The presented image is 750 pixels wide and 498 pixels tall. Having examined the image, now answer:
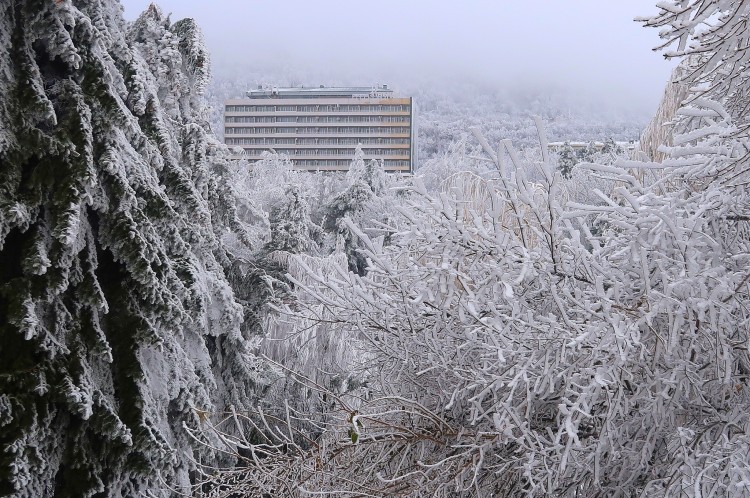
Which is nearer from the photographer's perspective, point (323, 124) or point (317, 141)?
point (323, 124)

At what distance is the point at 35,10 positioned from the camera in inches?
169

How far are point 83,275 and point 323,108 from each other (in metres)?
97.7

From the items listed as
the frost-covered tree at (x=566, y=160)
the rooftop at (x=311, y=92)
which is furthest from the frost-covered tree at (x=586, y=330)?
the rooftop at (x=311, y=92)

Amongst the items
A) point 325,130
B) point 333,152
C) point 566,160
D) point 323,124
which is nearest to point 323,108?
point 323,124

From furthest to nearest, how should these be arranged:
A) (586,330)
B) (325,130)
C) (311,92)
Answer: (311,92) < (325,130) < (586,330)

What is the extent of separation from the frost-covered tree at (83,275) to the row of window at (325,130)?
291 feet

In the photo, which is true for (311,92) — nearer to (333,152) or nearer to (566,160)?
(333,152)

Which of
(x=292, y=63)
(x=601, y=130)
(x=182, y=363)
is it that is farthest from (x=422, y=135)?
(x=292, y=63)

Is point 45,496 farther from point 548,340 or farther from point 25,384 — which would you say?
point 548,340

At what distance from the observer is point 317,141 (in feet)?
331

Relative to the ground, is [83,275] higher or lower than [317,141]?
lower

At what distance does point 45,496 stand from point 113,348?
31.7 inches

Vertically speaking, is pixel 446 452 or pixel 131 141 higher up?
pixel 131 141

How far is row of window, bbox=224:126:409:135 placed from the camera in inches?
3688
